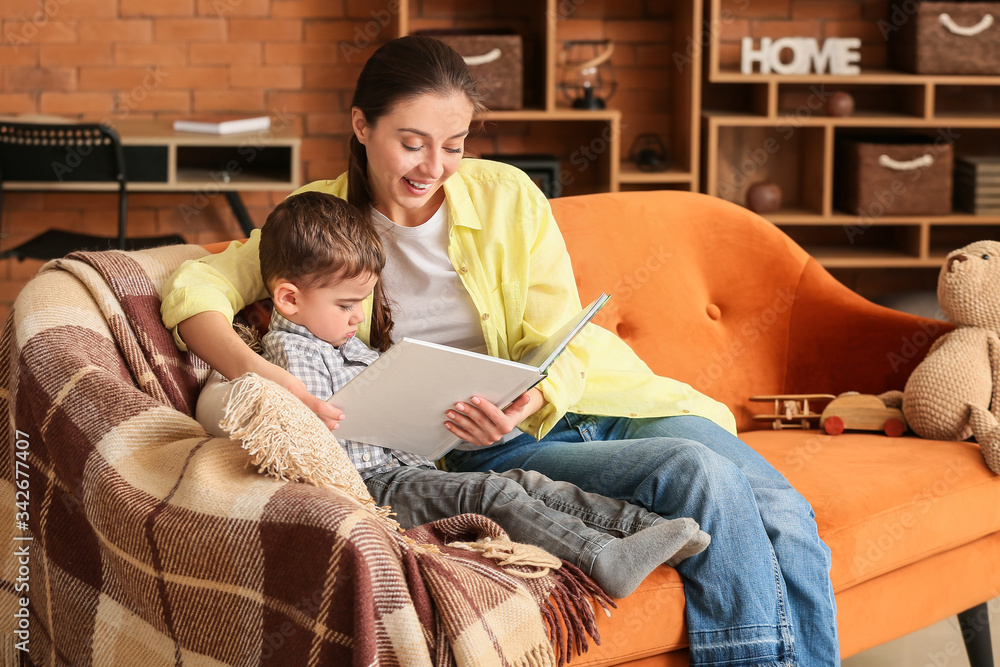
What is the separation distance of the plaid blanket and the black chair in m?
1.60

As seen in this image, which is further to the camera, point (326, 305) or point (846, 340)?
point (846, 340)

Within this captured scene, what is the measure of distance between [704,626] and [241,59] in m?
2.85

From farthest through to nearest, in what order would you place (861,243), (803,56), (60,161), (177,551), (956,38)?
(861,243) < (803,56) < (956,38) < (60,161) < (177,551)

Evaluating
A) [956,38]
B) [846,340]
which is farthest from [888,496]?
[956,38]

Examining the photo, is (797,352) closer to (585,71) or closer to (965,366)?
(965,366)

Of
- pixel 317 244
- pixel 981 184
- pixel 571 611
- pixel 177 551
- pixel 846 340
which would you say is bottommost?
pixel 571 611

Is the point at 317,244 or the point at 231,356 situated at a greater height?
the point at 317,244

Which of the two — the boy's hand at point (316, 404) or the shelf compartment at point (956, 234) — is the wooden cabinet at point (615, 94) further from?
the boy's hand at point (316, 404)

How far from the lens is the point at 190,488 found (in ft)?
3.48

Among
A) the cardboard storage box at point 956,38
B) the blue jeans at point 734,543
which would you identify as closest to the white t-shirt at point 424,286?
the blue jeans at point 734,543

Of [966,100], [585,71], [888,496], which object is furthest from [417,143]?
[966,100]

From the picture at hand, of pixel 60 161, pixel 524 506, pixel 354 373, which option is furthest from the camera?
pixel 60 161

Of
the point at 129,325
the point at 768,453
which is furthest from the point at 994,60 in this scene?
the point at 129,325

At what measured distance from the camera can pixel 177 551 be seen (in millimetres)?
1054
